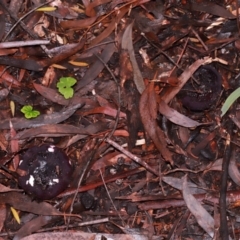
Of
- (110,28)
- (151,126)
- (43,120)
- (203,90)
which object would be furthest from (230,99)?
(43,120)

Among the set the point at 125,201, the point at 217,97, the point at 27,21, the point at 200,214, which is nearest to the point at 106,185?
the point at 125,201

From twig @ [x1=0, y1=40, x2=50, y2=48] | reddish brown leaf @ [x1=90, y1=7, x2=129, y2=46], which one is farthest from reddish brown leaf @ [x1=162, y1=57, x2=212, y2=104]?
twig @ [x1=0, y1=40, x2=50, y2=48]

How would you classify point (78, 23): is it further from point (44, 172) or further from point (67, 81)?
point (44, 172)

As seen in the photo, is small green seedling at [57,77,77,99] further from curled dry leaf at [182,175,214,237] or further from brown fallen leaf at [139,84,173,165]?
curled dry leaf at [182,175,214,237]

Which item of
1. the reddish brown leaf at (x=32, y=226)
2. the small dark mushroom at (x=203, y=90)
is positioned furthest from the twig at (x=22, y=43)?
the reddish brown leaf at (x=32, y=226)

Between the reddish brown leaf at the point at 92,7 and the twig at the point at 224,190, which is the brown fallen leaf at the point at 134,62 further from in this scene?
the twig at the point at 224,190

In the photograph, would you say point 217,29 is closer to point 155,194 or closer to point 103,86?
point 103,86
